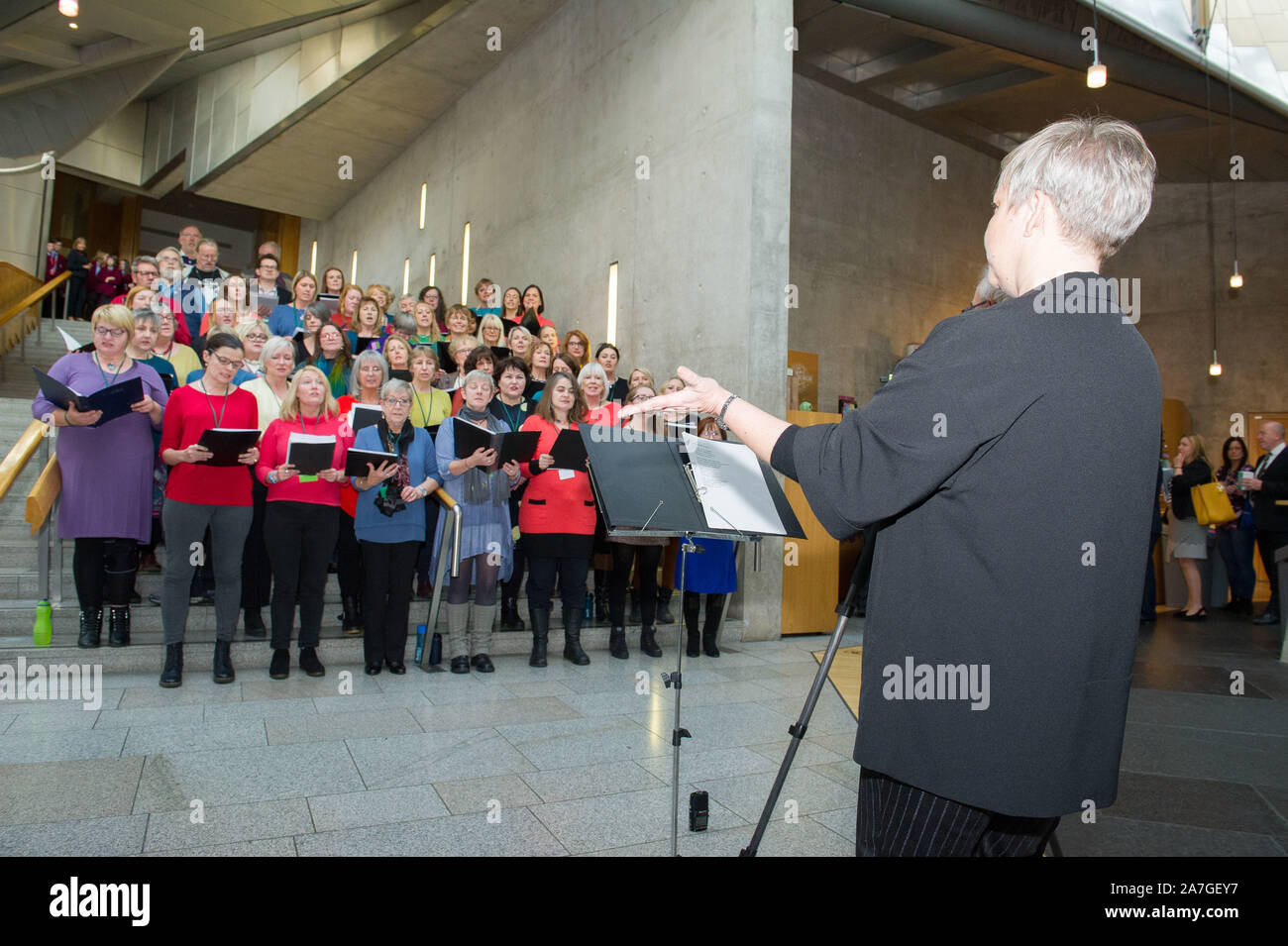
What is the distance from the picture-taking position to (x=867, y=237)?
41.3 ft

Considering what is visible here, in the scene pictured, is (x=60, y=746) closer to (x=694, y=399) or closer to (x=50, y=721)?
(x=50, y=721)

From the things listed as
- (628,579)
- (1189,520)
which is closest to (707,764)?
(628,579)

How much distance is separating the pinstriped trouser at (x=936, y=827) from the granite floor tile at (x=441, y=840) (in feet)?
5.26

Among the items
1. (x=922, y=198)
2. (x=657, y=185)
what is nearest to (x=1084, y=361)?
(x=657, y=185)

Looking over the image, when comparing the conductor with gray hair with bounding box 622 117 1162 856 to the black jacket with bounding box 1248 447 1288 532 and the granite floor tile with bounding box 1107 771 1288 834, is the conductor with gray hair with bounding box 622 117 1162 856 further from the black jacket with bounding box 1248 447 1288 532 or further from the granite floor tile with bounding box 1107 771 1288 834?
the black jacket with bounding box 1248 447 1288 532

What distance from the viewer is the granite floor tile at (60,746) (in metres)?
3.35

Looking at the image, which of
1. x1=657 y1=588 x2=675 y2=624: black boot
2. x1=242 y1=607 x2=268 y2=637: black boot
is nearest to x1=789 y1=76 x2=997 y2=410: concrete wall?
x1=657 y1=588 x2=675 y2=624: black boot

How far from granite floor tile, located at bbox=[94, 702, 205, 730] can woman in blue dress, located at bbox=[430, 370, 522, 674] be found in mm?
1507

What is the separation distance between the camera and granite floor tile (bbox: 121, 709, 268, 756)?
3.50 meters

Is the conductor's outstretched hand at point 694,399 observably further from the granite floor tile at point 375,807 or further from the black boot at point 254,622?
the black boot at point 254,622

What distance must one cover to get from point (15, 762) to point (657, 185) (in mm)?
6757

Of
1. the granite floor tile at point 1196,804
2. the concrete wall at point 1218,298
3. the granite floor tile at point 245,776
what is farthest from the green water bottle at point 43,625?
the concrete wall at point 1218,298

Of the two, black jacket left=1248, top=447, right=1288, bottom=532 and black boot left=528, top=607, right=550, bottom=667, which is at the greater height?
black jacket left=1248, top=447, right=1288, bottom=532

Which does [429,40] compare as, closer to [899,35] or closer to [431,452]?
[899,35]
